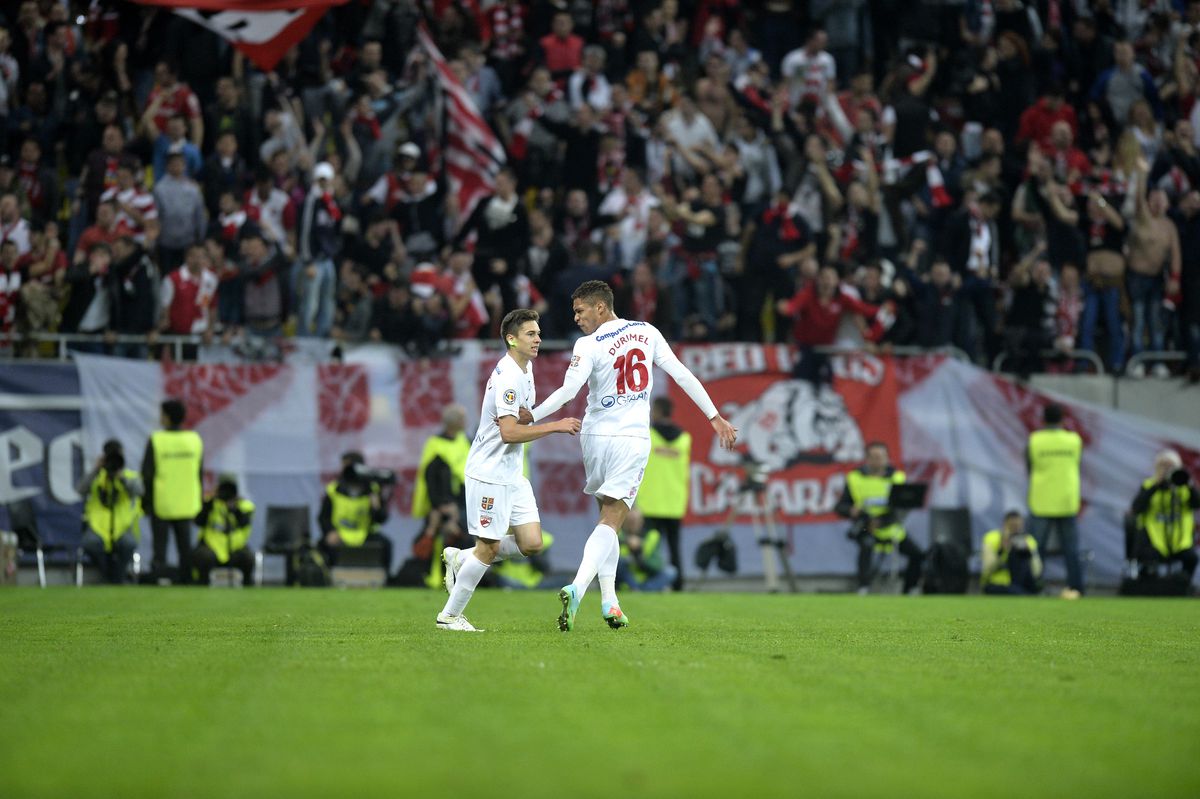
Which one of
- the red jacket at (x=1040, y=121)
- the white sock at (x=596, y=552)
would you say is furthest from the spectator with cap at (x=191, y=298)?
the red jacket at (x=1040, y=121)

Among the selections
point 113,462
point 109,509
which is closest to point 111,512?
point 109,509

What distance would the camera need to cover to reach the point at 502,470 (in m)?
11.8

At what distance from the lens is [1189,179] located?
25.4m

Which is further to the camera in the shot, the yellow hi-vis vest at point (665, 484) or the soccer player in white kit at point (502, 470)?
the yellow hi-vis vest at point (665, 484)

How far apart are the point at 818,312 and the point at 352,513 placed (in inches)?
267

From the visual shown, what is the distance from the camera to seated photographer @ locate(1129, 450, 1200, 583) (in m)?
21.2

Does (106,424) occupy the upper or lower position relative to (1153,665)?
upper

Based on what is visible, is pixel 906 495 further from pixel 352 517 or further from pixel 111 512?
pixel 111 512

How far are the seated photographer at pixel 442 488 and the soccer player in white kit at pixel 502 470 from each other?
28.2 ft

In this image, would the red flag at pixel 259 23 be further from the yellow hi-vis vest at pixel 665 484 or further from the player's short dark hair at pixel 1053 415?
the player's short dark hair at pixel 1053 415

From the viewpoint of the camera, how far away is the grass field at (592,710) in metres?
5.68

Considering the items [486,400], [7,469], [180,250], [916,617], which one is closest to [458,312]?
[180,250]

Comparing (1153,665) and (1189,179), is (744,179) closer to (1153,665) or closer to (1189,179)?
(1189,179)

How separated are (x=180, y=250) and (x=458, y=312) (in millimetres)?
3731
